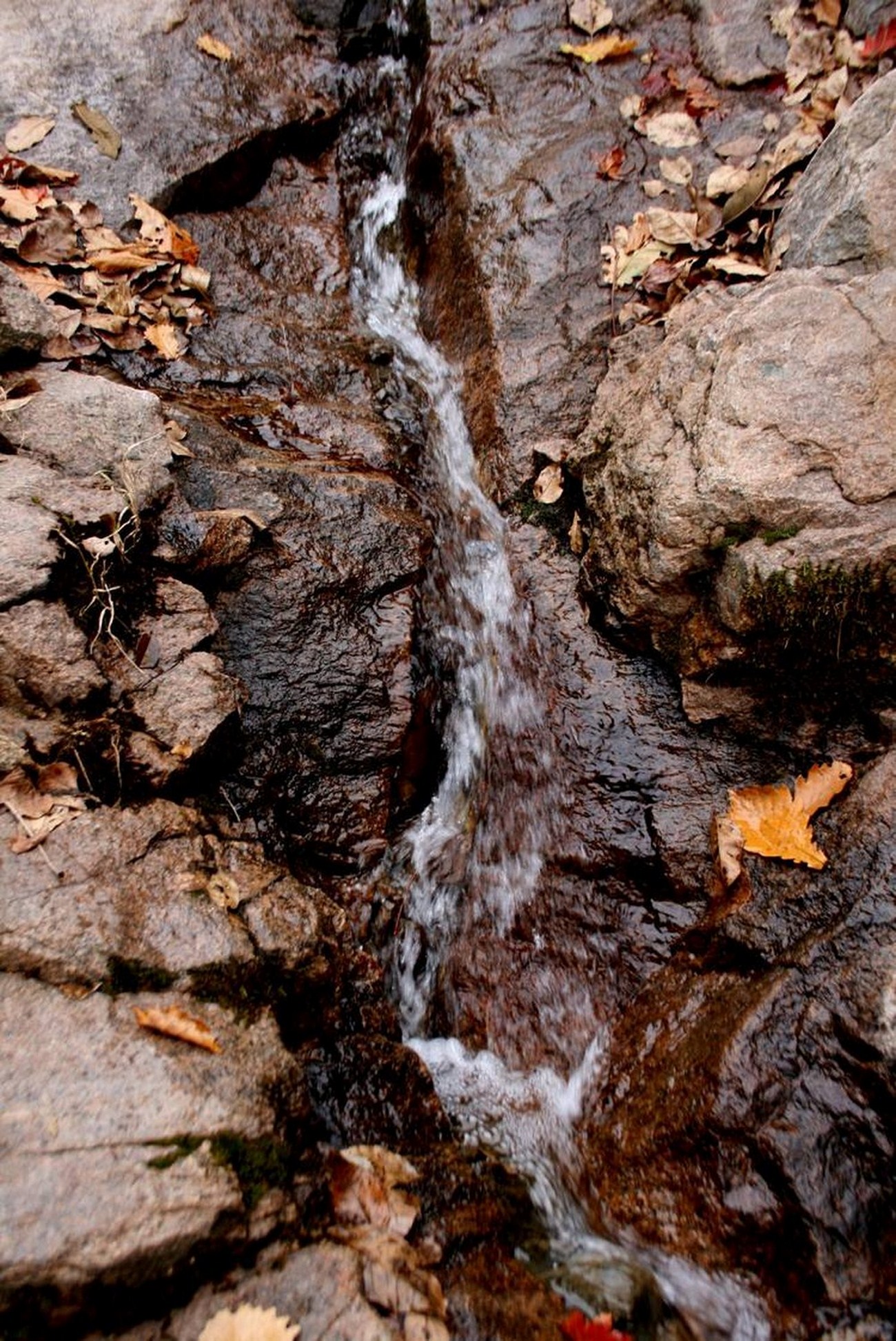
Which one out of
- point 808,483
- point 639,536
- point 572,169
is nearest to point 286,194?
point 572,169

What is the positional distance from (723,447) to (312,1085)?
8.41 ft

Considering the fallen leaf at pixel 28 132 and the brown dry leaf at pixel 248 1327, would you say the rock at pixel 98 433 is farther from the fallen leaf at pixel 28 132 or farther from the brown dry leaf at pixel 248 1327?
the brown dry leaf at pixel 248 1327

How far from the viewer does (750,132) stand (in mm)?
4109

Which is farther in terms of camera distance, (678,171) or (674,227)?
(678,171)

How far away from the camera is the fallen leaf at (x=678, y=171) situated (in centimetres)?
411

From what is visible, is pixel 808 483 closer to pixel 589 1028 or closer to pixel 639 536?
pixel 639 536

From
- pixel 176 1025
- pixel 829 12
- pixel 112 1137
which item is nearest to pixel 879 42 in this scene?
pixel 829 12

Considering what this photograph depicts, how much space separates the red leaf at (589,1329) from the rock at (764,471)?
2.10 metres

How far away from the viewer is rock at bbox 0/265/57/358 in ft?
10.1

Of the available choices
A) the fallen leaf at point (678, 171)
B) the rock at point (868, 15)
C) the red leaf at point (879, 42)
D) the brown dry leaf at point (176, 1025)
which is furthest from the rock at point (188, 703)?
the rock at point (868, 15)

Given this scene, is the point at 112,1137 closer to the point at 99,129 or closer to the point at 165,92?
the point at 99,129

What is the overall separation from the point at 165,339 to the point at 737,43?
3626 millimetres

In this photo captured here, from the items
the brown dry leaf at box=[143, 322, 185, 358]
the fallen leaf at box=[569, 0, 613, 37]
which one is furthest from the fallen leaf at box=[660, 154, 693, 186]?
the brown dry leaf at box=[143, 322, 185, 358]

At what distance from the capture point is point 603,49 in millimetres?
4590
